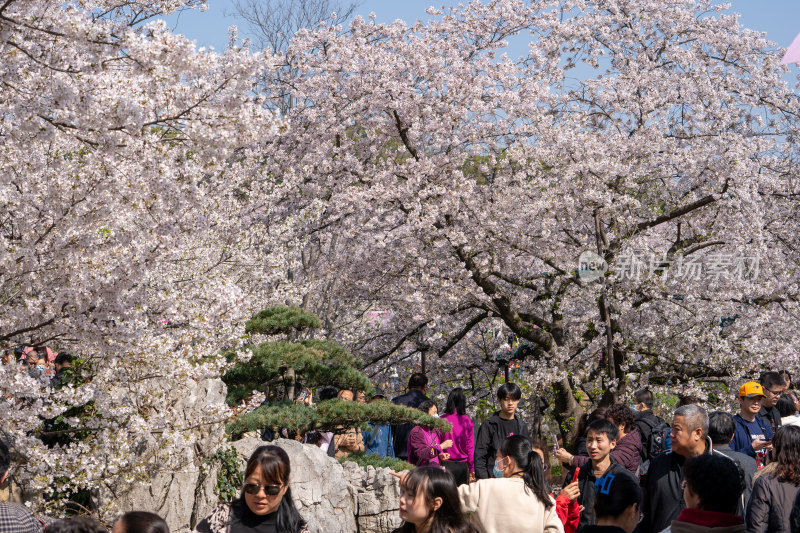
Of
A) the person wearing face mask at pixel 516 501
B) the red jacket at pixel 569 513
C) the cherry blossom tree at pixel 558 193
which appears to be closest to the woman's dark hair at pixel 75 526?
the person wearing face mask at pixel 516 501

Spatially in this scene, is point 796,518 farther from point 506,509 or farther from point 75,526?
point 75,526

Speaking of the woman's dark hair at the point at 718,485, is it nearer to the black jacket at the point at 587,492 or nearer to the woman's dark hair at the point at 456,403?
the black jacket at the point at 587,492

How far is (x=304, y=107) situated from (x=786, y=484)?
36.6 ft

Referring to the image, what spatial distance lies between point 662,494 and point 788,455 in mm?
768

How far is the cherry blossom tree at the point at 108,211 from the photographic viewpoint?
4.98 m

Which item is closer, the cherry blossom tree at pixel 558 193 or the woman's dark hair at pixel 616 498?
the woman's dark hair at pixel 616 498

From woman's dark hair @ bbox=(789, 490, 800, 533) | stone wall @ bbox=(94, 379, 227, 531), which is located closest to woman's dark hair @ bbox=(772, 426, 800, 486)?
woman's dark hair @ bbox=(789, 490, 800, 533)

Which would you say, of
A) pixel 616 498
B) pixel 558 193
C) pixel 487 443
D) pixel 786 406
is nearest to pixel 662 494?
pixel 616 498

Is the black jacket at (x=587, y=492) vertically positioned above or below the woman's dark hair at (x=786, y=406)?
below

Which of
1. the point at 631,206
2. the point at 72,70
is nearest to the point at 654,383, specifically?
the point at 631,206

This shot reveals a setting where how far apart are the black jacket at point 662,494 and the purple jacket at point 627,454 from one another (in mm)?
1255

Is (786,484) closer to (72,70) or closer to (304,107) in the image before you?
(72,70)

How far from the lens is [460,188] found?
1253cm

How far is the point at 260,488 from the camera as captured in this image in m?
3.80
